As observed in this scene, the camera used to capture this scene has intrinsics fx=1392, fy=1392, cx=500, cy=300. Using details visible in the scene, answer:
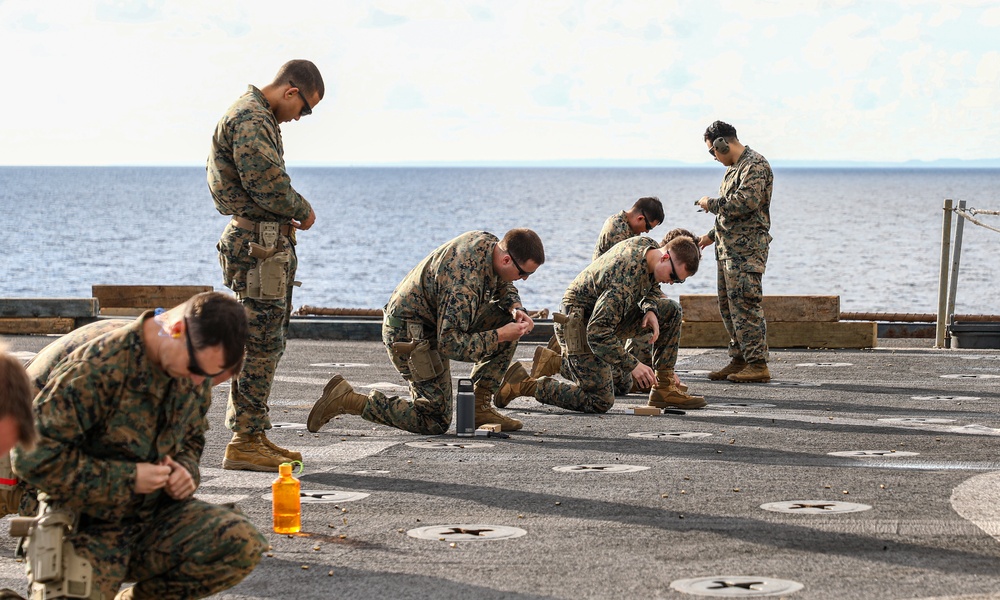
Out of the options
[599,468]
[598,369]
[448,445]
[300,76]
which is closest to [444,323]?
[448,445]

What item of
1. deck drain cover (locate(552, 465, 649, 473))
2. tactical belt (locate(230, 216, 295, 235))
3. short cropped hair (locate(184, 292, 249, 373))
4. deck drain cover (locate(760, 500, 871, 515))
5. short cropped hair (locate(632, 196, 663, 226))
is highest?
short cropped hair (locate(632, 196, 663, 226))

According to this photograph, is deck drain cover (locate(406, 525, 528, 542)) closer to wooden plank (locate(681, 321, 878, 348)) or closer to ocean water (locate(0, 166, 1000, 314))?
wooden plank (locate(681, 321, 878, 348))

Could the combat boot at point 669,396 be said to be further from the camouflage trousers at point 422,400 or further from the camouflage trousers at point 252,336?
the camouflage trousers at point 252,336

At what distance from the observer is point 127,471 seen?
4547mm

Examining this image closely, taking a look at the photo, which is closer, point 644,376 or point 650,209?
point 644,376

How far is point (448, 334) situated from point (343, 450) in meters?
1.01

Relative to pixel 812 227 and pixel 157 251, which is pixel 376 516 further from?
pixel 812 227

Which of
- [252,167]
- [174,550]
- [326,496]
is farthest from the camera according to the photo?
[252,167]

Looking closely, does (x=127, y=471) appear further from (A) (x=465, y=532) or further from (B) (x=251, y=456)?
(B) (x=251, y=456)

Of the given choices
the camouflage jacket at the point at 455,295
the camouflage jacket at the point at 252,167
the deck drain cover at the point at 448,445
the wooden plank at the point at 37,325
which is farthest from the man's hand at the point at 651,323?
the wooden plank at the point at 37,325

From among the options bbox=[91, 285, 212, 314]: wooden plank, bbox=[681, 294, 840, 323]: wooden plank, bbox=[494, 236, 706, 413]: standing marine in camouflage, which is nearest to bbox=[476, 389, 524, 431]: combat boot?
bbox=[494, 236, 706, 413]: standing marine in camouflage

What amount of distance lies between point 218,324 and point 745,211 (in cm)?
878

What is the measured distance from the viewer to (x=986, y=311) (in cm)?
4238

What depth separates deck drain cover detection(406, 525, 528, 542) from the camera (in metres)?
6.39
